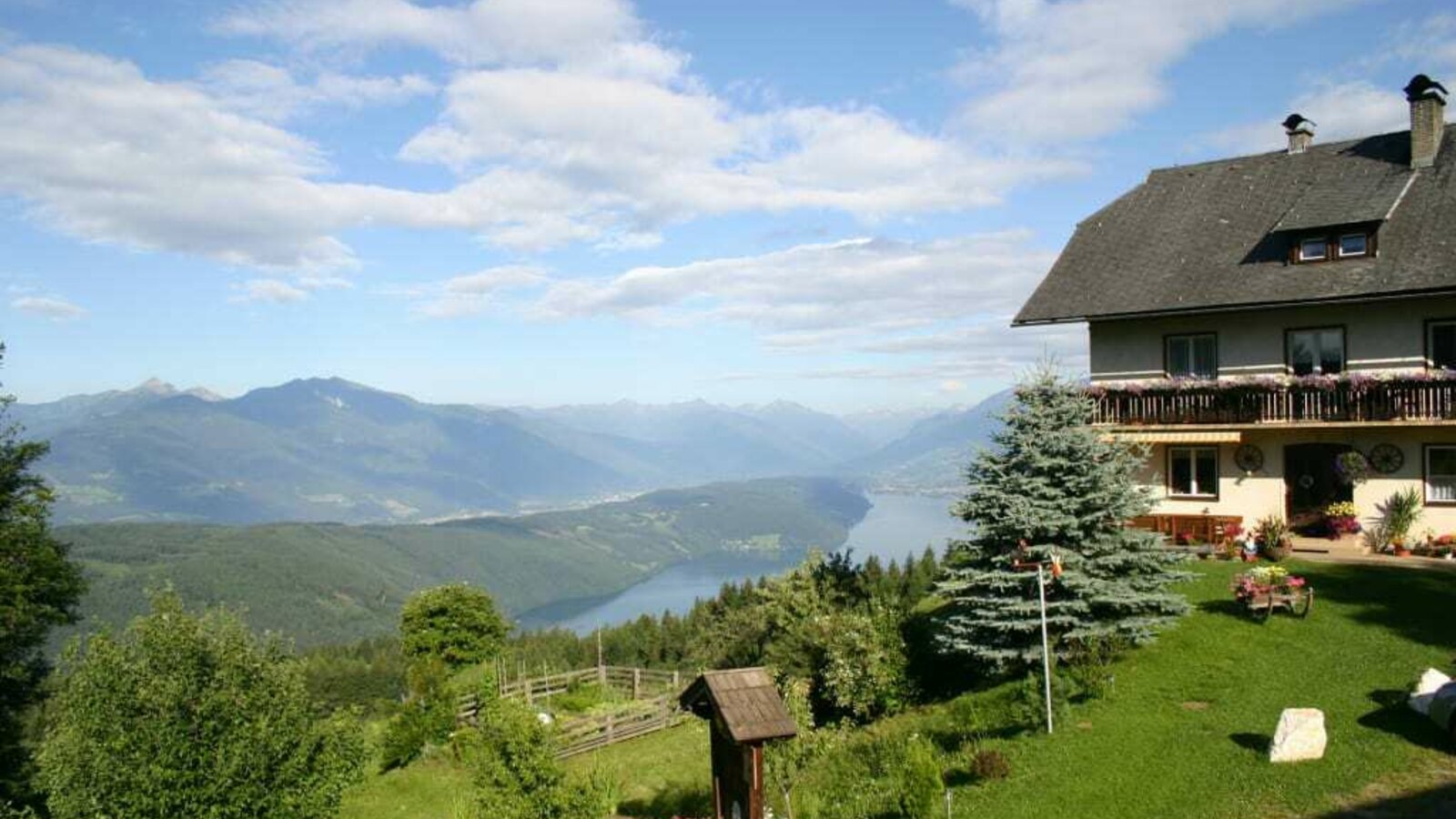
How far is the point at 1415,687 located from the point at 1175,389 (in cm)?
1372

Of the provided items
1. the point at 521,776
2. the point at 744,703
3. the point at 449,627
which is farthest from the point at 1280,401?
the point at 449,627

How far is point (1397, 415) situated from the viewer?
24.3m

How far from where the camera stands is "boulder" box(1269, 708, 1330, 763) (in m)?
13.5

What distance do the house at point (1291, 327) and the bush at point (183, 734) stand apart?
2084 cm

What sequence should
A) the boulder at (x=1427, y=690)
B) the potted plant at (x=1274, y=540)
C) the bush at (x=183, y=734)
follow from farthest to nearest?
the potted plant at (x=1274, y=540) < the boulder at (x=1427, y=690) < the bush at (x=183, y=734)

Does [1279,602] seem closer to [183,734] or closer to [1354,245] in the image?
[1354,245]

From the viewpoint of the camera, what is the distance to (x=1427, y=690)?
14.5m

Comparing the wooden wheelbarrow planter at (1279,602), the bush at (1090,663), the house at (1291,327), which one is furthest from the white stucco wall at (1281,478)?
the bush at (1090,663)

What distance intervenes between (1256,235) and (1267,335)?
3442 mm

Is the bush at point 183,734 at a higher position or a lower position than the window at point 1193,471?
lower

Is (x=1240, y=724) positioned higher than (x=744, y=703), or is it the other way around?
(x=744, y=703)

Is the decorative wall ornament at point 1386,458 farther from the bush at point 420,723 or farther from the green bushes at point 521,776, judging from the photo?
the bush at point 420,723

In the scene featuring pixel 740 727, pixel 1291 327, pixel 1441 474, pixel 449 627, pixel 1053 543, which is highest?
pixel 1291 327

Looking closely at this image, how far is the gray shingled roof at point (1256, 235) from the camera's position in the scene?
993 inches
